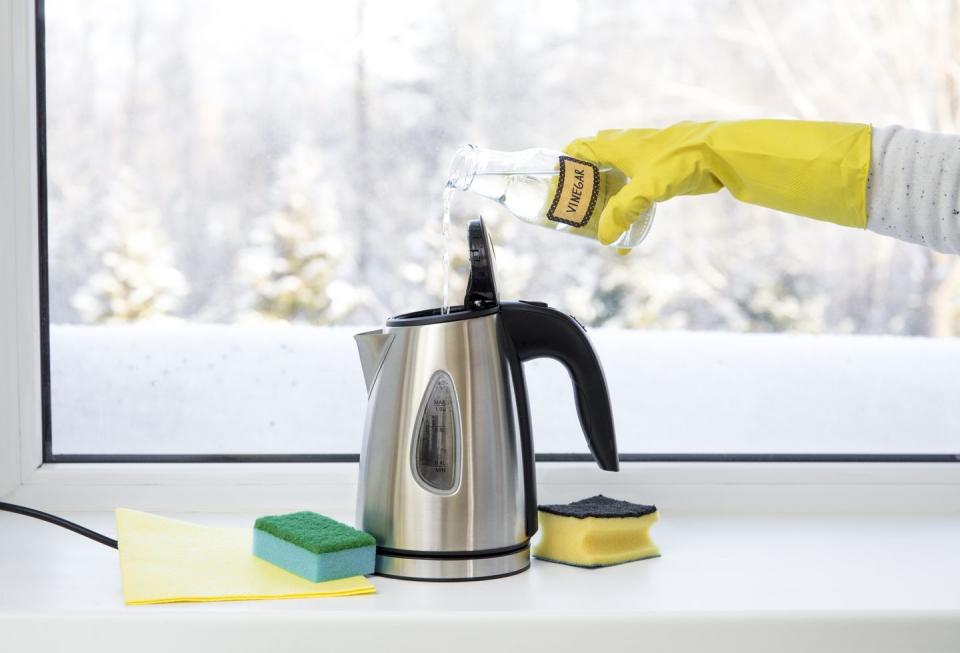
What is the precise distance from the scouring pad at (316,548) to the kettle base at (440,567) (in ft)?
0.05

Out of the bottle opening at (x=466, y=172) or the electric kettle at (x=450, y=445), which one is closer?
the electric kettle at (x=450, y=445)

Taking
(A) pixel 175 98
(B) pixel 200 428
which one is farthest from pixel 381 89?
(B) pixel 200 428

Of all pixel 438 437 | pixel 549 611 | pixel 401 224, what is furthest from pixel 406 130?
pixel 549 611

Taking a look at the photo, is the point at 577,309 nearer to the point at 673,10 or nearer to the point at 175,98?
the point at 673,10

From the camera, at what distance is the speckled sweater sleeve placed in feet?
2.56

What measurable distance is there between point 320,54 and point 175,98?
0.55ft

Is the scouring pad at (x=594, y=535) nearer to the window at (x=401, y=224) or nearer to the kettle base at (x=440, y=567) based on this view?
the kettle base at (x=440, y=567)

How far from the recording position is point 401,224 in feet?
3.65

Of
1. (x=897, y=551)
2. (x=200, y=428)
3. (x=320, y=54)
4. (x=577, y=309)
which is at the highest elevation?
(x=320, y=54)

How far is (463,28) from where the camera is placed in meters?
1.11

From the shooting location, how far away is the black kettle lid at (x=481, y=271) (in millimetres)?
785

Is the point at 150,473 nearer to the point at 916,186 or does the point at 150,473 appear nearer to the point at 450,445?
the point at 450,445

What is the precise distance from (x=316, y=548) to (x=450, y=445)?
0.42 ft

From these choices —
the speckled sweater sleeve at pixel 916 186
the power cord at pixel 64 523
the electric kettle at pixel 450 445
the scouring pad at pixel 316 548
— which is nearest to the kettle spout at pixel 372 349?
the electric kettle at pixel 450 445
